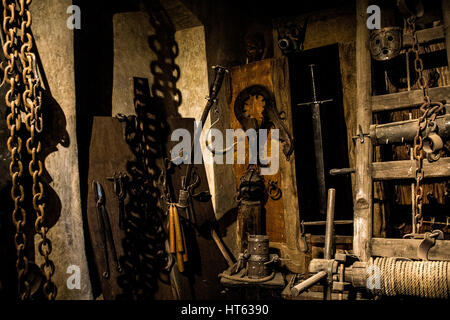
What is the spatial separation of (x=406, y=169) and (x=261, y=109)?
184cm

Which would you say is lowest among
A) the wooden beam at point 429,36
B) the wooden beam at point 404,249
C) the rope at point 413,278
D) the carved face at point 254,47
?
the rope at point 413,278

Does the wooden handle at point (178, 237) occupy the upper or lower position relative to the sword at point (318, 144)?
lower

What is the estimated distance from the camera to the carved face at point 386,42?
2.44 m

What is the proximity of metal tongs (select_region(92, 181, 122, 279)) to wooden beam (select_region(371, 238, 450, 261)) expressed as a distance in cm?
187

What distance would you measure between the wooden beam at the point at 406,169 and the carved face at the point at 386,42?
0.77m

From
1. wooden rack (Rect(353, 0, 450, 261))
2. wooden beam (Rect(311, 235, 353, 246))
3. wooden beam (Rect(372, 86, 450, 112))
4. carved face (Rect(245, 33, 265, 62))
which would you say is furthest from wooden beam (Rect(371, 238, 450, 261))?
carved face (Rect(245, 33, 265, 62))

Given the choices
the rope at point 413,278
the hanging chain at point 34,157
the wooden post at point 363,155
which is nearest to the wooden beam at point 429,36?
the wooden post at point 363,155

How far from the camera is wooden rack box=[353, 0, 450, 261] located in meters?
2.12

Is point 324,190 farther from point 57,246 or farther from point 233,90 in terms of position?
point 57,246

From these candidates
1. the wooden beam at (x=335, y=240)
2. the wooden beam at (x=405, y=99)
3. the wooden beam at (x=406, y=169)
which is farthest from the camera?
the wooden beam at (x=335, y=240)

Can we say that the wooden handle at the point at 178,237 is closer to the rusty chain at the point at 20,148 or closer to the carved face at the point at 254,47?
the rusty chain at the point at 20,148

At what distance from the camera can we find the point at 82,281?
7.80 ft
